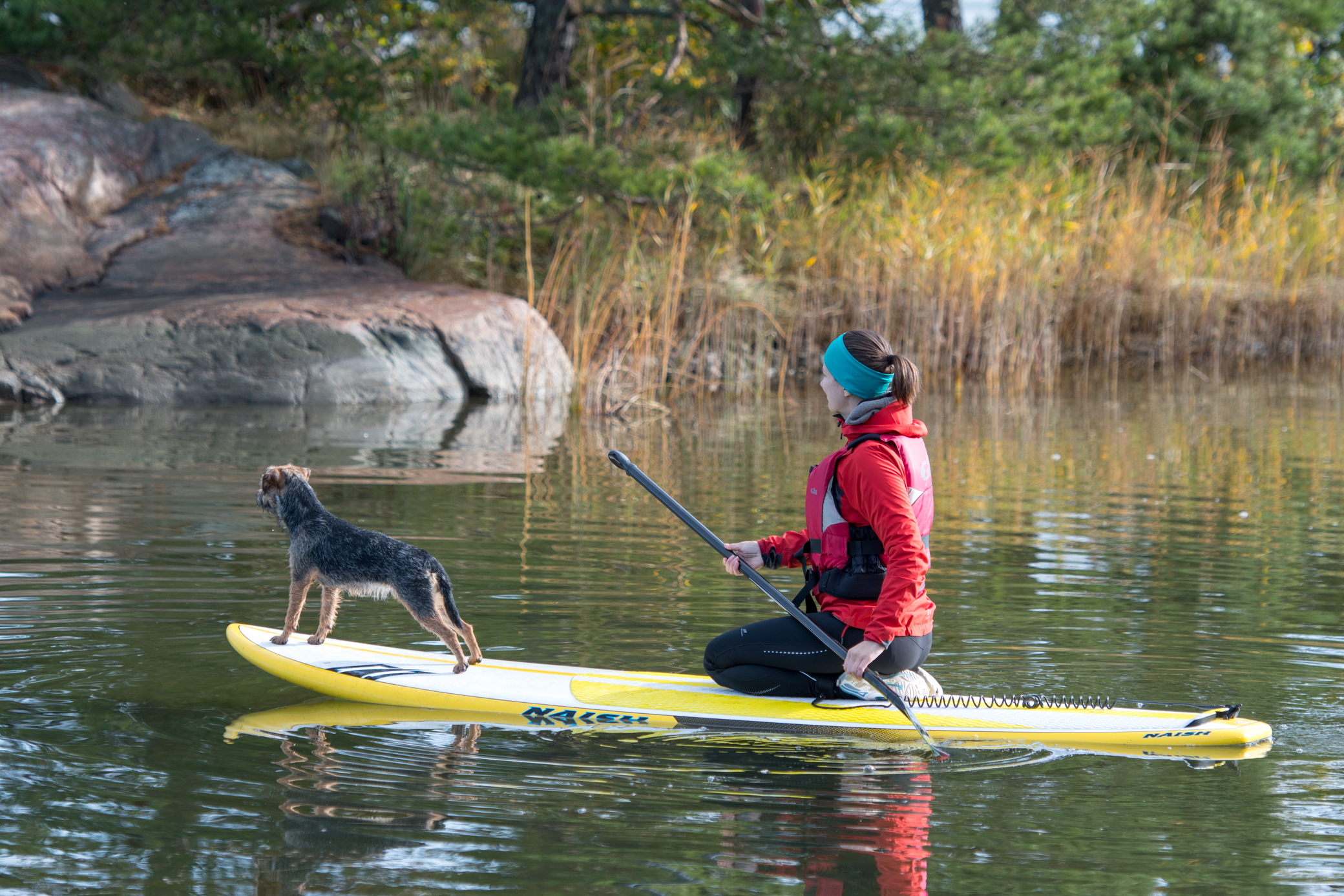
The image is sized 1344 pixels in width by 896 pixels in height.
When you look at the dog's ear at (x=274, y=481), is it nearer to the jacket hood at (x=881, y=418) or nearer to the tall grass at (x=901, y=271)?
the jacket hood at (x=881, y=418)

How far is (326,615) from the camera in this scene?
180 inches

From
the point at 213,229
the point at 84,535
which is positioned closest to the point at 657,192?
the point at 213,229

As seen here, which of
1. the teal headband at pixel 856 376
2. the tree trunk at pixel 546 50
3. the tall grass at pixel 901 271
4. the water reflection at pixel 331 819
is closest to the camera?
the water reflection at pixel 331 819

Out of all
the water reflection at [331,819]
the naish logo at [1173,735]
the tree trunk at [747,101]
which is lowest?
the water reflection at [331,819]

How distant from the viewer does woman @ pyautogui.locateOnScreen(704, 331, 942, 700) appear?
12.8 feet

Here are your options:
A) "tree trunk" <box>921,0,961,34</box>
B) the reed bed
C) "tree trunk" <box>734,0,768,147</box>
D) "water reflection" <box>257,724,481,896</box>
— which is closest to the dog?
"water reflection" <box>257,724,481,896</box>

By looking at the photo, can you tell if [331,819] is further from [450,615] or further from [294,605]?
[294,605]

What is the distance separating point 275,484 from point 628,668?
4.45 feet

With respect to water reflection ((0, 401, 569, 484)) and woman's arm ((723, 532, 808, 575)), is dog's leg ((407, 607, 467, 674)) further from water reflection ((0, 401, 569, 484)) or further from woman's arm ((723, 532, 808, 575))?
water reflection ((0, 401, 569, 484))

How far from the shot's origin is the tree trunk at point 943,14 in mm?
20812

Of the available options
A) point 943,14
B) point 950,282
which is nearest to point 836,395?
point 950,282

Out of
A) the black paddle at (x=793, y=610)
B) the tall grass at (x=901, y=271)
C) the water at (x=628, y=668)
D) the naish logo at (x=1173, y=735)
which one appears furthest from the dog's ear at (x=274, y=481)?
the tall grass at (x=901, y=271)

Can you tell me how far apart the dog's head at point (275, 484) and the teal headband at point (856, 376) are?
66.0 inches

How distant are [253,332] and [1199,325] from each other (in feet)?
38.2
